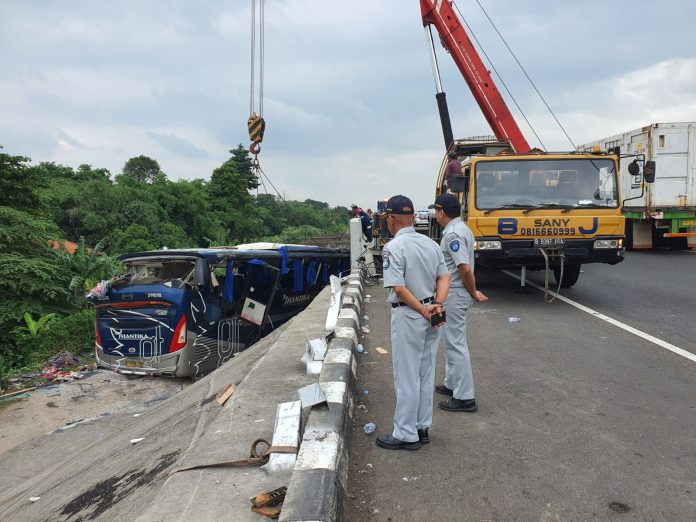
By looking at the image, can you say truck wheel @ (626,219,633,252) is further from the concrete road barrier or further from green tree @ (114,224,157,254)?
green tree @ (114,224,157,254)

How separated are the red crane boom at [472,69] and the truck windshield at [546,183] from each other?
15.2 feet

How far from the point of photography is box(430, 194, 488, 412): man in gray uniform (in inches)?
171

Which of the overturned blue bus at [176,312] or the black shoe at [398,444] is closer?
the black shoe at [398,444]

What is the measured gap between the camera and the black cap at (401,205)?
11.8 ft

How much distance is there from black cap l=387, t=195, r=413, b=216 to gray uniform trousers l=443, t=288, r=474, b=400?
1.13 metres

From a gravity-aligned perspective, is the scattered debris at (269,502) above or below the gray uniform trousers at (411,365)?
below

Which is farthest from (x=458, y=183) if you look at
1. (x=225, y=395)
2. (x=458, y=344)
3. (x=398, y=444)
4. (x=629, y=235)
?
(x=629, y=235)

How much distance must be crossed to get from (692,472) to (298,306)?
10.3 metres

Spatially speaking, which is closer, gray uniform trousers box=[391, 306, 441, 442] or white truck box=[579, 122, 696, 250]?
gray uniform trousers box=[391, 306, 441, 442]

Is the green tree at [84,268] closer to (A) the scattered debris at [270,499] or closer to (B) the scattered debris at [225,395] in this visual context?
(B) the scattered debris at [225,395]

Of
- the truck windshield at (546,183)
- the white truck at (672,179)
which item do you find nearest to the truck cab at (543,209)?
the truck windshield at (546,183)

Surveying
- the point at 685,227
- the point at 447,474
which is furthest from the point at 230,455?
the point at 685,227

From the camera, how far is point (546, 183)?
9.00 metres

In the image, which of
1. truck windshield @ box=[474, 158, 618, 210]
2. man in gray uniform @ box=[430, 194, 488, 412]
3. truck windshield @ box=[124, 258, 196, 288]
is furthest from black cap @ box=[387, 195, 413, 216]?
truck windshield @ box=[124, 258, 196, 288]
